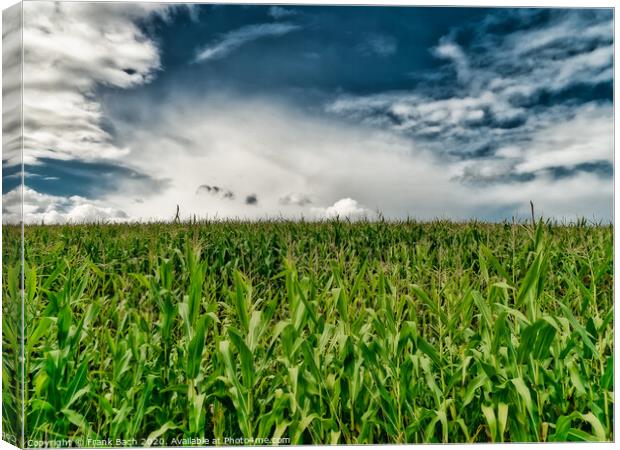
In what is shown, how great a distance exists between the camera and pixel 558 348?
3895 mm

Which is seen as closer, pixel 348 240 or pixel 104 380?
pixel 104 380

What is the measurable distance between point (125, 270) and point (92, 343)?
527mm

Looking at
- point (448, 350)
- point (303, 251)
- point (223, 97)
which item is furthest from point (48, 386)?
point (448, 350)

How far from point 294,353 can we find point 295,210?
37.2 inches

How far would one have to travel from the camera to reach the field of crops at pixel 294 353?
3.64 m

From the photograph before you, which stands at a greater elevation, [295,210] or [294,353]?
[295,210]

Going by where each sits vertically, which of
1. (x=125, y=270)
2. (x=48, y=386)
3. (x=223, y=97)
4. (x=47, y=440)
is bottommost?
(x=47, y=440)

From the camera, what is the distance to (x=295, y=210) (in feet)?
12.9

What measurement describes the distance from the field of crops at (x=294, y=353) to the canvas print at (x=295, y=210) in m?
0.02

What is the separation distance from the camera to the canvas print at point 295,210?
12.0 ft

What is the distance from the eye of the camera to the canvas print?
12.0ft

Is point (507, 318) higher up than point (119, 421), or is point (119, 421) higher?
point (507, 318)

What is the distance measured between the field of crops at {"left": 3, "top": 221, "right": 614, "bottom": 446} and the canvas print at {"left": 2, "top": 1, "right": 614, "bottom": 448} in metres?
0.02

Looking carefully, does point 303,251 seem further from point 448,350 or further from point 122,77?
point 122,77
